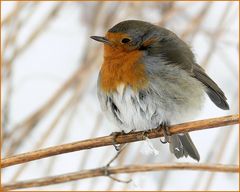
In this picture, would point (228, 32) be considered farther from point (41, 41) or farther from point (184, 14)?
point (41, 41)

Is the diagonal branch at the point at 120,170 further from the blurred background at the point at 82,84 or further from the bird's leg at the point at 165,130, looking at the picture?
the blurred background at the point at 82,84

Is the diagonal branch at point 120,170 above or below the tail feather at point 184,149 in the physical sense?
above

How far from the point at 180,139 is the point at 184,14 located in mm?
2118

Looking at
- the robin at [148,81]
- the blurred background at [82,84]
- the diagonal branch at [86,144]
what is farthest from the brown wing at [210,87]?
the blurred background at [82,84]

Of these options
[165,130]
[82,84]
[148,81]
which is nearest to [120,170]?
[165,130]

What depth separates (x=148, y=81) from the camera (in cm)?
231

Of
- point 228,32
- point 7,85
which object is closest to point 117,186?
point 7,85

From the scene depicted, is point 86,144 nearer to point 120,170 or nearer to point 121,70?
point 120,170

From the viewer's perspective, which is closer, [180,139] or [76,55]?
[180,139]

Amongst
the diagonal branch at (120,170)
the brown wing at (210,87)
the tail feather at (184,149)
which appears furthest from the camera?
the tail feather at (184,149)

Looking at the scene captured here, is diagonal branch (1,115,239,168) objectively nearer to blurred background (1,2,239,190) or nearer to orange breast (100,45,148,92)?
orange breast (100,45,148,92)

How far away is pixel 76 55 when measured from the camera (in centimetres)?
502

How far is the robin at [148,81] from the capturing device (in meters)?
2.32

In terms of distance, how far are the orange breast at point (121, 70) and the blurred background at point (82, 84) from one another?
0.75 m
